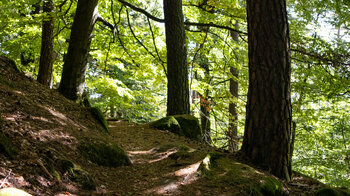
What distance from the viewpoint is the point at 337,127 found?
38.8 ft

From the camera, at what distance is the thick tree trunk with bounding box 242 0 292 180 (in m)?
4.09

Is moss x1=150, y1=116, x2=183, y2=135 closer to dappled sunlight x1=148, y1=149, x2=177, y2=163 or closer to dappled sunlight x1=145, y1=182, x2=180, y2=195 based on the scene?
dappled sunlight x1=148, y1=149, x2=177, y2=163

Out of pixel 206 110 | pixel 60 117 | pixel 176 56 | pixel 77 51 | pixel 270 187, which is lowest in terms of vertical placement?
pixel 270 187

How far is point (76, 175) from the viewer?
279 centimetres

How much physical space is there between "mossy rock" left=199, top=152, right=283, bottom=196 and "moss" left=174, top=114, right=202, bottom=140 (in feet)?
9.18

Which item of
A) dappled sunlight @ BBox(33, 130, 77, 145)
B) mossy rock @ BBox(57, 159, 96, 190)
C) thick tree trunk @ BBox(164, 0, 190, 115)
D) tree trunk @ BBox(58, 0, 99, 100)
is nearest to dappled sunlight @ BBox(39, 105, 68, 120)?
dappled sunlight @ BBox(33, 130, 77, 145)

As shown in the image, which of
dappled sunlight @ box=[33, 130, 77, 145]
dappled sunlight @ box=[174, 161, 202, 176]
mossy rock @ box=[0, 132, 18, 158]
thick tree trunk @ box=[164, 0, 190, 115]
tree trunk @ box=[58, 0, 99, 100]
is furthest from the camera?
thick tree trunk @ box=[164, 0, 190, 115]

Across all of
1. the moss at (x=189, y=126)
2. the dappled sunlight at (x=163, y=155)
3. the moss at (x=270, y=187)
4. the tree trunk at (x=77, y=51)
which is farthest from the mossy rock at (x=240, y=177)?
the tree trunk at (x=77, y=51)

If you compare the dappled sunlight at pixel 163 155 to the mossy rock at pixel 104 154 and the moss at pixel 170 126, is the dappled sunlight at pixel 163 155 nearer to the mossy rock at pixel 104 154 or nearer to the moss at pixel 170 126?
the mossy rock at pixel 104 154

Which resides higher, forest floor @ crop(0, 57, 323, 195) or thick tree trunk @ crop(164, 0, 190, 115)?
thick tree trunk @ crop(164, 0, 190, 115)

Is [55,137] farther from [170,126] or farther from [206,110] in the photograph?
[206,110]

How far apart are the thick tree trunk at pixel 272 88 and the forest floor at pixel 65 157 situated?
1.39ft

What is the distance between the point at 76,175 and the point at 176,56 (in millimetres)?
4867

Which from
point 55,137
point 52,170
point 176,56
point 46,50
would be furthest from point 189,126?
point 46,50
